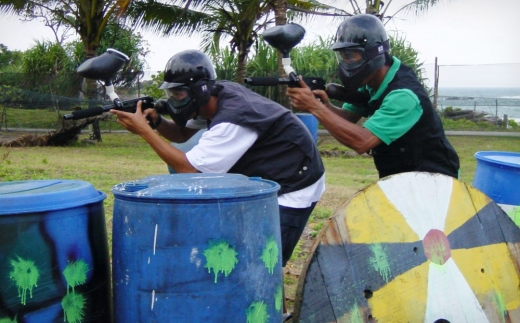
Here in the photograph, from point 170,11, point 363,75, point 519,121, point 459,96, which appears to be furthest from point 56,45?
point 363,75

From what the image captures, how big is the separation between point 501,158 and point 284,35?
66.2 inches

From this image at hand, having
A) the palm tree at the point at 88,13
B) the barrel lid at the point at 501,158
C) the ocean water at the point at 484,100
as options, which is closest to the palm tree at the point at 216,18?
the palm tree at the point at 88,13

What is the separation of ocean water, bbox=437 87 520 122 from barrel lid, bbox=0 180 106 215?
1888 centimetres

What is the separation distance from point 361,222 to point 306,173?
53 cm

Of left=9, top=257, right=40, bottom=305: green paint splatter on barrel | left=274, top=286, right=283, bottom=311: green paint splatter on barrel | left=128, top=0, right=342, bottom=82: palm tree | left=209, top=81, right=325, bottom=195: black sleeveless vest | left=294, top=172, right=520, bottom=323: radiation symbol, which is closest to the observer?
left=9, top=257, right=40, bottom=305: green paint splatter on barrel

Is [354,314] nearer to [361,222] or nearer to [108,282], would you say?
[361,222]

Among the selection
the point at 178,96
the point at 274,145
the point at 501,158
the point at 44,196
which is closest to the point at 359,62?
the point at 274,145

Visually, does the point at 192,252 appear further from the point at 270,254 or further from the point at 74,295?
the point at 74,295

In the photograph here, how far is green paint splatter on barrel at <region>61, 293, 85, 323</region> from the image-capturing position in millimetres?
2479

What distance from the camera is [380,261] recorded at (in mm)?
3066

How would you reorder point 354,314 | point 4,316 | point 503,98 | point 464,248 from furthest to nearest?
point 503,98 → point 464,248 → point 354,314 → point 4,316

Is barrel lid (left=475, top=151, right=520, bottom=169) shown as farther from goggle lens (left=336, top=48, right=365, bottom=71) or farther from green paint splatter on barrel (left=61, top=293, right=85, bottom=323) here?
→ green paint splatter on barrel (left=61, top=293, right=85, bottom=323)

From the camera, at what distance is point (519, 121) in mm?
20844

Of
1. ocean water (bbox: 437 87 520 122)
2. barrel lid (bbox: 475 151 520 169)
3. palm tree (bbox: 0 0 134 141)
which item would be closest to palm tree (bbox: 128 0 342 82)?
palm tree (bbox: 0 0 134 141)
